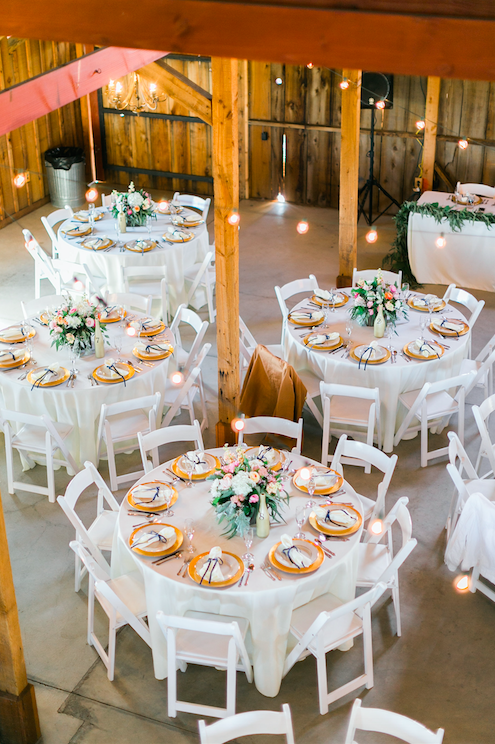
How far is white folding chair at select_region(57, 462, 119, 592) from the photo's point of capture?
4.54 meters

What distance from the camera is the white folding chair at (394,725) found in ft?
10.7

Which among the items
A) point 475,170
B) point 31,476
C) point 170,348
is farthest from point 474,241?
point 31,476

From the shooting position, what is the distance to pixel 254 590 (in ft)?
13.2

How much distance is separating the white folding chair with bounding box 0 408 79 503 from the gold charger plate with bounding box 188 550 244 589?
73.4 inches

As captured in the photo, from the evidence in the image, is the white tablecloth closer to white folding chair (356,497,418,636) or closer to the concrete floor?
the concrete floor

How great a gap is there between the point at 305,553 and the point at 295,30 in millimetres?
2722

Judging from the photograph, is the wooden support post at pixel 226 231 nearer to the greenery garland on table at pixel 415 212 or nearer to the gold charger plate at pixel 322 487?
the gold charger plate at pixel 322 487

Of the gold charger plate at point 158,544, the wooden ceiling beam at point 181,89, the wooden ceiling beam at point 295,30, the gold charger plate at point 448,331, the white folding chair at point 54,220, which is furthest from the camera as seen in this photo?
the white folding chair at point 54,220

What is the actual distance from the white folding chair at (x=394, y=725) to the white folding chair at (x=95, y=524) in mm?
1894

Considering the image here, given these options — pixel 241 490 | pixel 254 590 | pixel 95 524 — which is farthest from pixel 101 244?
pixel 254 590

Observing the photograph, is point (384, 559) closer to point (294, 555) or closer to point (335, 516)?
point (335, 516)

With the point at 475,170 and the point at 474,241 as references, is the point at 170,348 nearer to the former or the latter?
the point at 474,241

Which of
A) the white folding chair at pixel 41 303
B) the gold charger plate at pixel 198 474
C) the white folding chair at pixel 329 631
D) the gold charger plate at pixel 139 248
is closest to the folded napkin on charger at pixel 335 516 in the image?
the white folding chair at pixel 329 631

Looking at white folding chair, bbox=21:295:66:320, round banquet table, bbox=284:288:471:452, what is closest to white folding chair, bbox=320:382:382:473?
round banquet table, bbox=284:288:471:452
